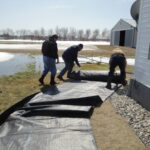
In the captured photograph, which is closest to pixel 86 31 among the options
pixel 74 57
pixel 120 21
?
pixel 120 21

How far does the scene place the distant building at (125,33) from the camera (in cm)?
2733

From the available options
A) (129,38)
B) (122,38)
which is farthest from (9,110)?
(122,38)

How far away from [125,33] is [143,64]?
25635 mm

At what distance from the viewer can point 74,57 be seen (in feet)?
25.1

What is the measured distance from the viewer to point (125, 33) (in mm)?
29734

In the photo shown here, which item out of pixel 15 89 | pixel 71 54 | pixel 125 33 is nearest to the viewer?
pixel 15 89

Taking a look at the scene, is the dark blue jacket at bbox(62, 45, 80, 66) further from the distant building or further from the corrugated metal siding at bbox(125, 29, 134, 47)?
the corrugated metal siding at bbox(125, 29, 134, 47)

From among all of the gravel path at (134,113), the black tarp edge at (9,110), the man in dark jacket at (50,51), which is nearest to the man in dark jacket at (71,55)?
the man in dark jacket at (50,51)

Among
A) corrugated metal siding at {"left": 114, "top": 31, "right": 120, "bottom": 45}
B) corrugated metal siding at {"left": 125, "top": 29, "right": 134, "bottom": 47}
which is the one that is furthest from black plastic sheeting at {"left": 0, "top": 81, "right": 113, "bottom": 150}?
corrugated metal siding at {"left": 114, "top": 31, "right": 120, "bottom": 45}

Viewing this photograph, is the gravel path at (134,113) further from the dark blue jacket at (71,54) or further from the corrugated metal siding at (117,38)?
the corrugated metal siding at (117,38)

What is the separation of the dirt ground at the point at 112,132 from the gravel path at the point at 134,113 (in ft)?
A: 0.38

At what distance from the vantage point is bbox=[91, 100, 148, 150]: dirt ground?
313 centimetres

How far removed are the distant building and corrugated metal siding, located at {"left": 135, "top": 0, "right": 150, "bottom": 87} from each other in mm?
21687

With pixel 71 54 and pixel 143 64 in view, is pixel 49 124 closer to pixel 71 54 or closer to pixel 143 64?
pixel 143 64
